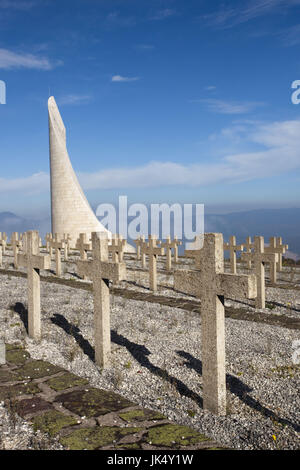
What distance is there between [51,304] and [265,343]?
4384 mm

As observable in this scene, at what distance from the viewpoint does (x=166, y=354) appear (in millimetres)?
5457

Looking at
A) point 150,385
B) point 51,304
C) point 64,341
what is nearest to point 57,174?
point 51,304

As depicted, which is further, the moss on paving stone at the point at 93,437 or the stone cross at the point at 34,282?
the stone cross at the point at 34,282

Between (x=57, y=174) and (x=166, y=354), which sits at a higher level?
(x=57, y=174)

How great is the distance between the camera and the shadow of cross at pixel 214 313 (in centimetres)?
373

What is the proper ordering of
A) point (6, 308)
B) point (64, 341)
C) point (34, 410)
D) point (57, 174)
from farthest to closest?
1. point (57, 174)
2. point (6, 308)
3. point (64, 341)
4. point (34, 410)

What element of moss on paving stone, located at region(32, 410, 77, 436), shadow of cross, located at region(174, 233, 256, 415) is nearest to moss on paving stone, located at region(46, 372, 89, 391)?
moss on paving stone, located at region(32, 410, 77, 436)

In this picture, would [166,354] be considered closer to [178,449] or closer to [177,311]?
[178,449]

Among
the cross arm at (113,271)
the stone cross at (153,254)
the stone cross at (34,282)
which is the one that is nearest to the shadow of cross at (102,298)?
the cross arm at (113,271)

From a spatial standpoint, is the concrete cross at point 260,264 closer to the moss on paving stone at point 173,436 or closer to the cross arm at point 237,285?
the cross arm at point 237,285

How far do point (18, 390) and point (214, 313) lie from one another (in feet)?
7.05

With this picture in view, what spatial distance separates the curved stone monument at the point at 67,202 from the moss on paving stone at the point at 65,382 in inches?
876

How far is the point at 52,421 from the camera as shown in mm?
3500

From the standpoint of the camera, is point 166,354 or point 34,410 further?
point 166,354
